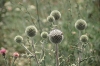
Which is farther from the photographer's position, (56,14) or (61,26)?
(61,26)

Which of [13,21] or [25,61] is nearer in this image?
[25,61]

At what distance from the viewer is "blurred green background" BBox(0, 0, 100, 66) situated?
12.3 ft

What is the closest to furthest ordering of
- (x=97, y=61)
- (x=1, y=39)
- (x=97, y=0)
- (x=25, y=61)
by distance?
(x=97, y=61)
(x=25, y=61)
(x=1, y=39)
(x=97, y=0)

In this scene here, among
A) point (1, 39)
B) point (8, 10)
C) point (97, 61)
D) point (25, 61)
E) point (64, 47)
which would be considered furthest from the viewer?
point (8, 10)

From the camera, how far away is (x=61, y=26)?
14.8 feet

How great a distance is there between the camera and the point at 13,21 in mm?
5844

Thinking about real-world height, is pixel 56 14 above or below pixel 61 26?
below

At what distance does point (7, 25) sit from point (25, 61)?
5.00ft

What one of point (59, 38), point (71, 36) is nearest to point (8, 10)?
point (71, 36)

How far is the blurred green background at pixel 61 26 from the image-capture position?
3.75 meters

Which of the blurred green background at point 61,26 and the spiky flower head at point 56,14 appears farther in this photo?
the blurred green background at point 61,26

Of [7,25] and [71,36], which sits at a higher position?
[7,25]

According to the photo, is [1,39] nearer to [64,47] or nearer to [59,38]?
[64,47]

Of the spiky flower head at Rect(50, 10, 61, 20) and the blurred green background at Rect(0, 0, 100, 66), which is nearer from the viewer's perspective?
the spiky flower head at Rect(50, 10, 61, 20)
